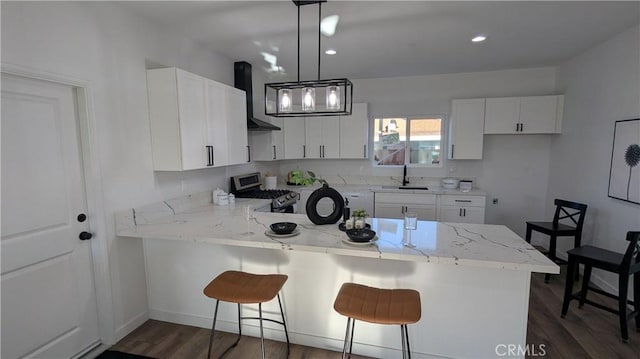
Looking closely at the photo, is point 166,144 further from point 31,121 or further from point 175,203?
point 31,121

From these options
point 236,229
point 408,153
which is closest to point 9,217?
point 236,229

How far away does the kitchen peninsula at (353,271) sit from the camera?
75.5 inches

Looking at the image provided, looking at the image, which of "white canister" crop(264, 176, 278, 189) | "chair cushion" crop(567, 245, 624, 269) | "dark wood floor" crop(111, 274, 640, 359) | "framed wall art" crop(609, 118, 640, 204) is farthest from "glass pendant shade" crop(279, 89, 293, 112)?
"framed wall art" crop(609, 118, 640, 204)

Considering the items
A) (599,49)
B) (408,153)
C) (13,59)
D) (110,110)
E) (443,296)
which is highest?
(599,49)

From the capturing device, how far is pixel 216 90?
3.12 m

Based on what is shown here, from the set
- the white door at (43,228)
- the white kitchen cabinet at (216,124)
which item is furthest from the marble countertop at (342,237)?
the white kitchen cabinet at (216,124)

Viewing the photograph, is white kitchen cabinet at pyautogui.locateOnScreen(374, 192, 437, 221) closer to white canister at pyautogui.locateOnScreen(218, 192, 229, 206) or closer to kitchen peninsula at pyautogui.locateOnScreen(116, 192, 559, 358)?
kitchen peninsula at pyautogui.locateOnScreen(116, 192, 559, 358)

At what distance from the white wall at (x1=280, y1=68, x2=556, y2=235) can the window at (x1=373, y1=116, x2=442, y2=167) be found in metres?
0.13

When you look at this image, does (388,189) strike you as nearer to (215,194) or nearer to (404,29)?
(404,29)

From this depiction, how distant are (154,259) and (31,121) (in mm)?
1372

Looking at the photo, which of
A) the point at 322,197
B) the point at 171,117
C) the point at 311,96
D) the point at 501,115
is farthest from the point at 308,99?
the point at 501,115

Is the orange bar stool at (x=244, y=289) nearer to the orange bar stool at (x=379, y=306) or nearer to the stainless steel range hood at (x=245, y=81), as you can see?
the orange bar stool at (x=379, y=306)

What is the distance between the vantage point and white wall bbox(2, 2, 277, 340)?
1857 mm

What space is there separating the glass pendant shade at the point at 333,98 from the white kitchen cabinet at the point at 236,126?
147 centimetres
